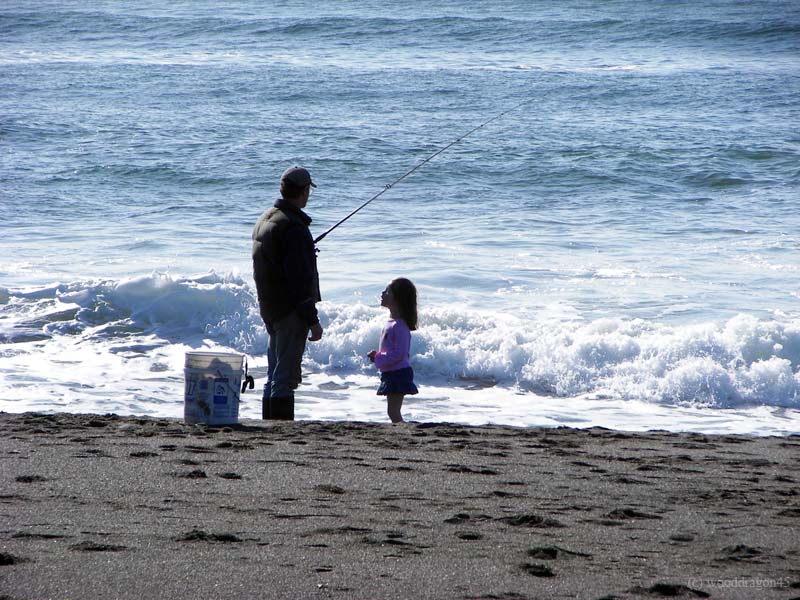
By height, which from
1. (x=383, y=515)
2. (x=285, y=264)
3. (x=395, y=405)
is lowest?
(x=383, y=515)

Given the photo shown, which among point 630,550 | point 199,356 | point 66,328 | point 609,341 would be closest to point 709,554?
point 630,550

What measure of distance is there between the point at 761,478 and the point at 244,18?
27.4 metres

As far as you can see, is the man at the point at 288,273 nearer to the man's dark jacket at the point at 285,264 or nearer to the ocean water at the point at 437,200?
the man's dark jacket at the point at 285,264

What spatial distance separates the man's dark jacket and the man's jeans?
0.06m

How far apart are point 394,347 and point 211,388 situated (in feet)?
3.23

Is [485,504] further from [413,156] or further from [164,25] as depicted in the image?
[164,25]

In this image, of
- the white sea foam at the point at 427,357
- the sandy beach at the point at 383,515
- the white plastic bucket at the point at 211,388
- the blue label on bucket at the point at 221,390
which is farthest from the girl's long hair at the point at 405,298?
the white sea foam at the point at 427,357

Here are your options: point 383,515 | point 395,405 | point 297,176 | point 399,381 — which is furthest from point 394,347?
point 383,515

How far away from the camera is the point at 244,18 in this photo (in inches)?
1163

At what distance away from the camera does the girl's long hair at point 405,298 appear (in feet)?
17.6

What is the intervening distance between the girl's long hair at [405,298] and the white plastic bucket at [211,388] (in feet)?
2.88

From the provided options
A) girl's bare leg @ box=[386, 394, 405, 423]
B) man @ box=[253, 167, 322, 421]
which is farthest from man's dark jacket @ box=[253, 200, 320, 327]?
girl's bare leg @ box=[386, 394, 405, 423]

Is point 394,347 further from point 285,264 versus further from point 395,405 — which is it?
point 285,264

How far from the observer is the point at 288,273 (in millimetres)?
5121
